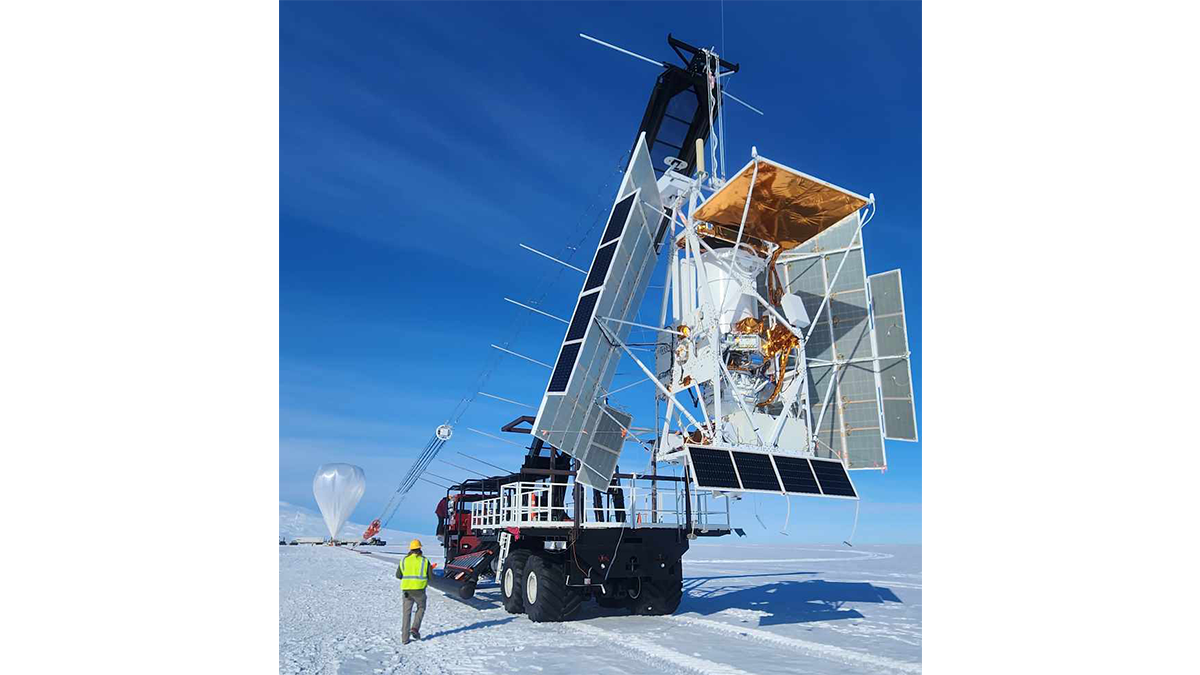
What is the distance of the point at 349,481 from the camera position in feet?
236

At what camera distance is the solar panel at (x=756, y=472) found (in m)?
11.9

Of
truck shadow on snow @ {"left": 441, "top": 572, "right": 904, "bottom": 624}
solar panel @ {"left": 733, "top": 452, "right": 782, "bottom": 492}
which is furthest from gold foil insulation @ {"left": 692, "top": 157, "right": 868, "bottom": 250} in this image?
truck shadow on snow @ {"left": 441, "top": 572, "right": 904, "bottom": 624}

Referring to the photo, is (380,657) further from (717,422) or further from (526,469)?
(526,469)

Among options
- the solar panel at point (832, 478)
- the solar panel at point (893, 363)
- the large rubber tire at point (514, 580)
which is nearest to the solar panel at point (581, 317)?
the solar panel at point (832, 478)

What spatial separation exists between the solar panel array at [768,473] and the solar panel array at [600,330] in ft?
8.79

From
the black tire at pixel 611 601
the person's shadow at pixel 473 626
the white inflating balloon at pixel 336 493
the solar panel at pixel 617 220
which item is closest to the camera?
the person's shadow at pixel 473 626

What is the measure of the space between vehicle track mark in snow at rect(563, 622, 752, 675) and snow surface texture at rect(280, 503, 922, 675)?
2 cm

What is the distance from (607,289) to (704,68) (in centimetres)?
636

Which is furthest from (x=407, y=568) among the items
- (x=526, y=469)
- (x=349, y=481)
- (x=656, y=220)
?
(x=349, y=481)

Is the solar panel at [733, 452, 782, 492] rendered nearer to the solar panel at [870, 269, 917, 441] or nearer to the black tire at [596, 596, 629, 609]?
the solar panel at [870, 269, 917, 441]

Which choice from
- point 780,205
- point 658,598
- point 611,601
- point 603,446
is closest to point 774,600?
point 658,598

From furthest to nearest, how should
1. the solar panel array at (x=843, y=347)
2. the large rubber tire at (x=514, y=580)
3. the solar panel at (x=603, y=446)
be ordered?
the large rubber tire at (x=514, y=580), the solar panel at (x=603, y=446), the solar panel array at (x=843, y=347)

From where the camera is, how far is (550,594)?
14.2 meters

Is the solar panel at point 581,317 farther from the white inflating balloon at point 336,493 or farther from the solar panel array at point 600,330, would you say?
the white inflating balloon at point 336,493
